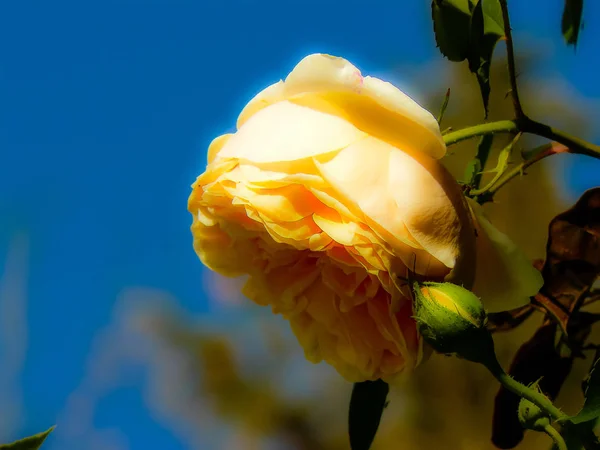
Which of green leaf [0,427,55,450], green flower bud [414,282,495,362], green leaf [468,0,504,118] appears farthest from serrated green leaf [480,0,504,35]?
green leaf [0,427,55,450]

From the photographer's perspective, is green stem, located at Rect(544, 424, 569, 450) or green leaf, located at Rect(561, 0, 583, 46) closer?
green stem, located at Rect(544, 424, 569, 450)

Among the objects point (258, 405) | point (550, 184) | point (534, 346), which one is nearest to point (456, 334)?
point (534, 346)

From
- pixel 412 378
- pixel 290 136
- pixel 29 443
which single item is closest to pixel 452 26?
pixel 290 136

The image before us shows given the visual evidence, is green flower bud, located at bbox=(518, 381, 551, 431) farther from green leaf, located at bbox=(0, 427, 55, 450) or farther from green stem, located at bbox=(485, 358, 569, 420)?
green leaf, located at bbox=(0, 427, 55, 450)

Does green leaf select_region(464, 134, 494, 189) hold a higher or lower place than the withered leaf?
higher

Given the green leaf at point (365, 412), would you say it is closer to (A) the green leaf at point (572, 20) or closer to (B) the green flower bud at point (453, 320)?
(B) the green flower bud at point (453, 320)

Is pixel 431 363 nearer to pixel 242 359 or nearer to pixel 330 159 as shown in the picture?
pixel 242 359

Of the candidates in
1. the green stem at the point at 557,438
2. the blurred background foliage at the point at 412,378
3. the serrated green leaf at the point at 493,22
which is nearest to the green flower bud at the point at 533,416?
the green stem at the point at 557,438
